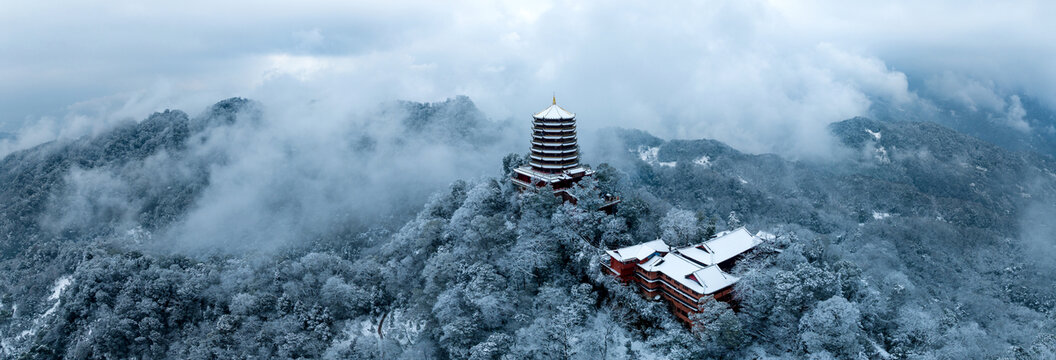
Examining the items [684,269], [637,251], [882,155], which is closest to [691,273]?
[684,269]

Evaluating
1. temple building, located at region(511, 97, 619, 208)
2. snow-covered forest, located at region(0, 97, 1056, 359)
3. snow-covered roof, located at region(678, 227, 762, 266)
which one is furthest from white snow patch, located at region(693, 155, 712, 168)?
snow-covered roof, located at region(678, 227, 762, 266)

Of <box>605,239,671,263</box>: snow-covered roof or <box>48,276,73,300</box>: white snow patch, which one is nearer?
<box>605,239,671,263</box>: snow-covered roof

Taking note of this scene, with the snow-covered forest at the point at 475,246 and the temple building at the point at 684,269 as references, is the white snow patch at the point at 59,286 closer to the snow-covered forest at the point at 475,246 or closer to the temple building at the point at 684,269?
the snow-covered forest at the point at 475,246

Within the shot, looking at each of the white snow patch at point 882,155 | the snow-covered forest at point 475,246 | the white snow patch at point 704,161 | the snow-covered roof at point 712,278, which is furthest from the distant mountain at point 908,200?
the snow-covered roof at point 712,278

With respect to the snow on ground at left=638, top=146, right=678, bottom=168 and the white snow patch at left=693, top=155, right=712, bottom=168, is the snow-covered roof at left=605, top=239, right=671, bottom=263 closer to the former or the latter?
the snow on ground at left=638, top=146, right=678, bottom=168

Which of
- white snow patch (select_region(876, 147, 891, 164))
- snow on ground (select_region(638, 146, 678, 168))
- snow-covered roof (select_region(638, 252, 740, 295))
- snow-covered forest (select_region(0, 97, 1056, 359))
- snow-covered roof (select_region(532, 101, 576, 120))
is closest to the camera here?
snow-covered roof (select_region(638, 252, 740, 295))

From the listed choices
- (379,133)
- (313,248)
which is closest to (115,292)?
(313,248)

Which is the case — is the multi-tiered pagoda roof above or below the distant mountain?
above

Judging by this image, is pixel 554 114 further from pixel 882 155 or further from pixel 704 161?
pixel 882 155

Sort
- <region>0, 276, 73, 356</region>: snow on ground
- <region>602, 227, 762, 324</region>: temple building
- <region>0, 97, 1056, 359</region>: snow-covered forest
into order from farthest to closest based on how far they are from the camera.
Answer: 1. <region>0, 276, 73, 356</region>: snow on ground
2. <region>0, 97, 1056, 359</region>: snow-covered forest
3. <region>602, 227, 762, 324</region>: temple building

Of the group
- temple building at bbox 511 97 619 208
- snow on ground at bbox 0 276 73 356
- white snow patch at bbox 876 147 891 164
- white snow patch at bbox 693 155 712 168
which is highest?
temple building at bbox 511 97 619 208
